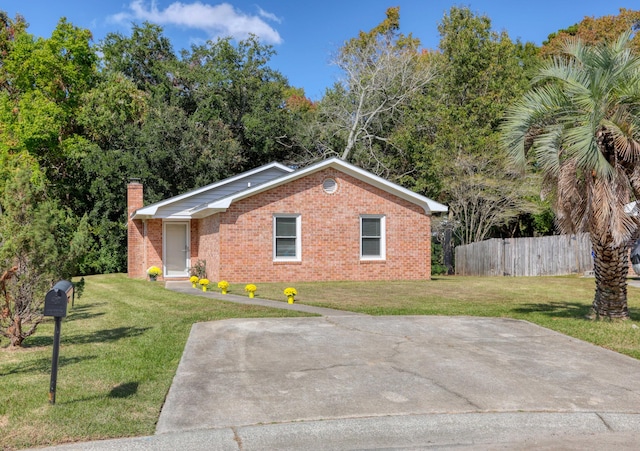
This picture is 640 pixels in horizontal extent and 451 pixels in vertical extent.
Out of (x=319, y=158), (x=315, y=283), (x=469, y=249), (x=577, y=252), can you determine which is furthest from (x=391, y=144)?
(x=315, y=283)

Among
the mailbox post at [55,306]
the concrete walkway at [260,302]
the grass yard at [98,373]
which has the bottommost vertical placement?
the grass yard at [98,373]

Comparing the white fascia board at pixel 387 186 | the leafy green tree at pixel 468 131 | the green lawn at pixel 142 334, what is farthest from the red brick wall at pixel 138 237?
the leafy green tree at pixel 468 131

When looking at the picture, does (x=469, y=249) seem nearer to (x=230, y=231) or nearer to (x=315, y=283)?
(x=315, y=283)

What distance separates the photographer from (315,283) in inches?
793

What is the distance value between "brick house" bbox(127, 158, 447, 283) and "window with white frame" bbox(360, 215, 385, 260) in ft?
0.12

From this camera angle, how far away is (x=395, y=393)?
21.0 ft

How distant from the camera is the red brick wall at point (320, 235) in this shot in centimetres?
2047

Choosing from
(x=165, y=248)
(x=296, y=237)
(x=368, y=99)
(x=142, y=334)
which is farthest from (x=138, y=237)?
(x=142, y=334)

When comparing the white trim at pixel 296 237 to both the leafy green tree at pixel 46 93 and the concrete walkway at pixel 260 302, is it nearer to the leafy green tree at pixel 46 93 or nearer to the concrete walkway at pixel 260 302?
the concrete walkway at pixel 260 302

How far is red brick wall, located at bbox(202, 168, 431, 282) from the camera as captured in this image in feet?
67.2

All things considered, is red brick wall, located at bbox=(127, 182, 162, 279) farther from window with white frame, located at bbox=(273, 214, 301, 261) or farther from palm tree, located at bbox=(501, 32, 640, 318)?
palm tree, located at bbox=(501, 32, 640, 318)

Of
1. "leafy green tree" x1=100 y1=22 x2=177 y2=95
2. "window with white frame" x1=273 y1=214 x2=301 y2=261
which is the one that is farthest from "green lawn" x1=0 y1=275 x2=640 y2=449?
"leafy green tree" x1=100 y1=22 x2=177 y2=95

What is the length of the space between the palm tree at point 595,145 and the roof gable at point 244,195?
31.1 feet

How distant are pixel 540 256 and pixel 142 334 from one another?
20.6 m
